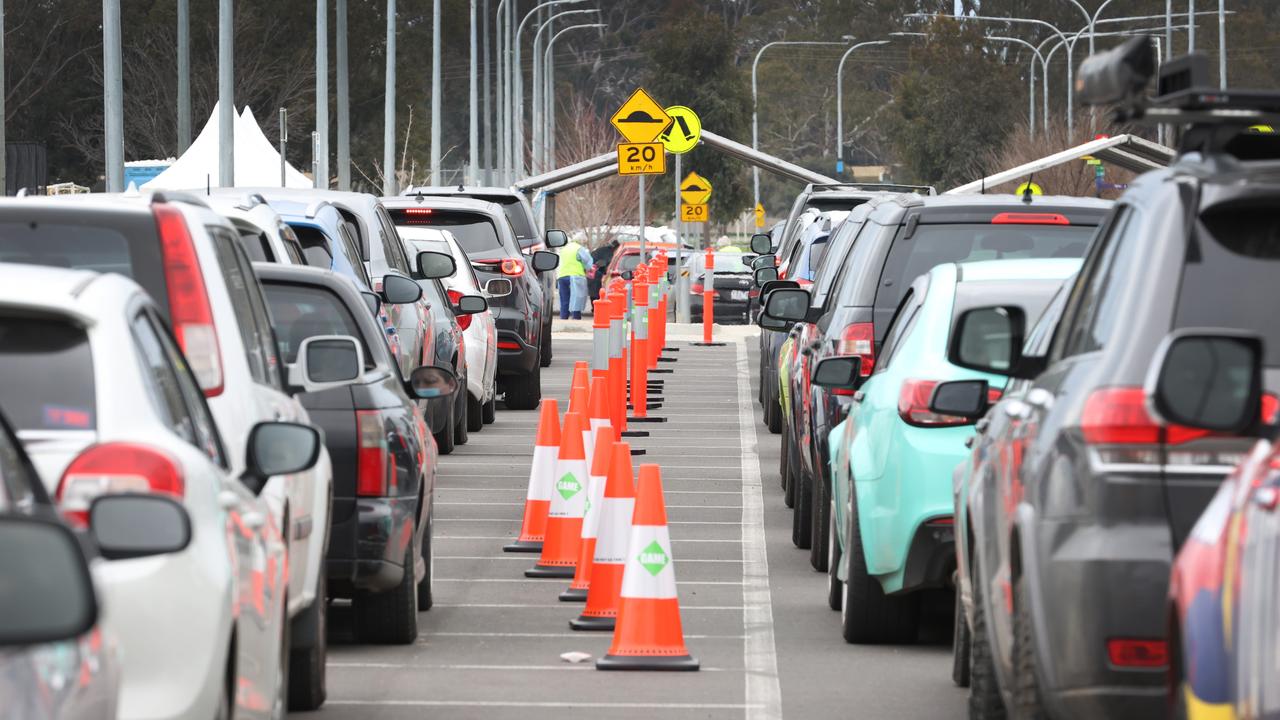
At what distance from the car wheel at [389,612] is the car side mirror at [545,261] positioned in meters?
14.9

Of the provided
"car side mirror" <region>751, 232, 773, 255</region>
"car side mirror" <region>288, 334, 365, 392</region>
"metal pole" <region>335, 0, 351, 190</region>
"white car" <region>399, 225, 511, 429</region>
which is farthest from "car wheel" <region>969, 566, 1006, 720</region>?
"metal pole" <region>335, 0, 351, 190</region>

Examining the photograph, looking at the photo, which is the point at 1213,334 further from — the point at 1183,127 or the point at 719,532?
the point at 719,532

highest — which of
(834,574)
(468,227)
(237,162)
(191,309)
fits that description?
(237,162)

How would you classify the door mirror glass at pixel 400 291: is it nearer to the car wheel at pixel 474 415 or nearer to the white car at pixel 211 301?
the car wheel at pixel 474 415

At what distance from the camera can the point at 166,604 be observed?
15.8 ft

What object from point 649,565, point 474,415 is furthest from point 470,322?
point 649,565

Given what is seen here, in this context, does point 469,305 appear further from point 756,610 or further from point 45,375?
point 45,375

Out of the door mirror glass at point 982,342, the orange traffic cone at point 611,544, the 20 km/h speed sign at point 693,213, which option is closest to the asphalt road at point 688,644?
the orange traffic cone at point 611,544

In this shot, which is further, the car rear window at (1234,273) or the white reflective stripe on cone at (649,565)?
the white reflective stripe on cone at (649,565)

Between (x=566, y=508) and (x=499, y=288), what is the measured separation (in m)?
10.4

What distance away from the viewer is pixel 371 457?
968 cm

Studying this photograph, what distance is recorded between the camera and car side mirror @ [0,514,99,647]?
3.18m

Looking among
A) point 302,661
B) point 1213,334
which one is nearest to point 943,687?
point 302,661

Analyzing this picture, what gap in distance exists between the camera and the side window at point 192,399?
19.0 feet
